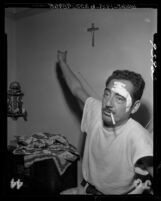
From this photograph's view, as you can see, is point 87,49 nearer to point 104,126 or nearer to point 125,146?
point 104,126

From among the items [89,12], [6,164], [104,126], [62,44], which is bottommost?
[6,164]

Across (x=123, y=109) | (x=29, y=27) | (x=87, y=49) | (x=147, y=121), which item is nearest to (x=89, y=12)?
(x=87, y=49)

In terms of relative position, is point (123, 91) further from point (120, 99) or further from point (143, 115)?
point (143, 115)

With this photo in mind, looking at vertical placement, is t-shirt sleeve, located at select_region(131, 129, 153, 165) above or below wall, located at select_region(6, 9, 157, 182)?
below

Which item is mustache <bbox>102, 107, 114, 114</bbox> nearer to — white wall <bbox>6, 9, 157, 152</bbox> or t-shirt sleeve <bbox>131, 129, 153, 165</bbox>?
white wall <bbox>6, 9, 157, 152</bbox>

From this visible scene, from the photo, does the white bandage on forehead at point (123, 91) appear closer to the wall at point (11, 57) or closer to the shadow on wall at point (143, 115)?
the shadow on wall at point (143, 115)

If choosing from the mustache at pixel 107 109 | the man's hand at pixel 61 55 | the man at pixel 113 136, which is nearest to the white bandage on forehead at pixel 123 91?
the man at pixel 113 136

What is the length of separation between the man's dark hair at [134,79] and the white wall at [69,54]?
3cm

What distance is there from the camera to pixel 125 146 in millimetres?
2125

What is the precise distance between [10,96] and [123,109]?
76 centimetres

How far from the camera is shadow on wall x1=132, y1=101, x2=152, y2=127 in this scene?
215 cm

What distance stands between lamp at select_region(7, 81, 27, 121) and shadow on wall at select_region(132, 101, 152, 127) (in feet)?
2.46

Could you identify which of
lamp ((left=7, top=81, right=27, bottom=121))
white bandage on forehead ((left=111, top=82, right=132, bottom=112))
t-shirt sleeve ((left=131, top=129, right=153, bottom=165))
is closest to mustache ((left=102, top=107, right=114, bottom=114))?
white bandage on forehead ((left=111, top=82, right=132, bottom=112))

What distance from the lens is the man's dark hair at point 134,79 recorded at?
2137mm
